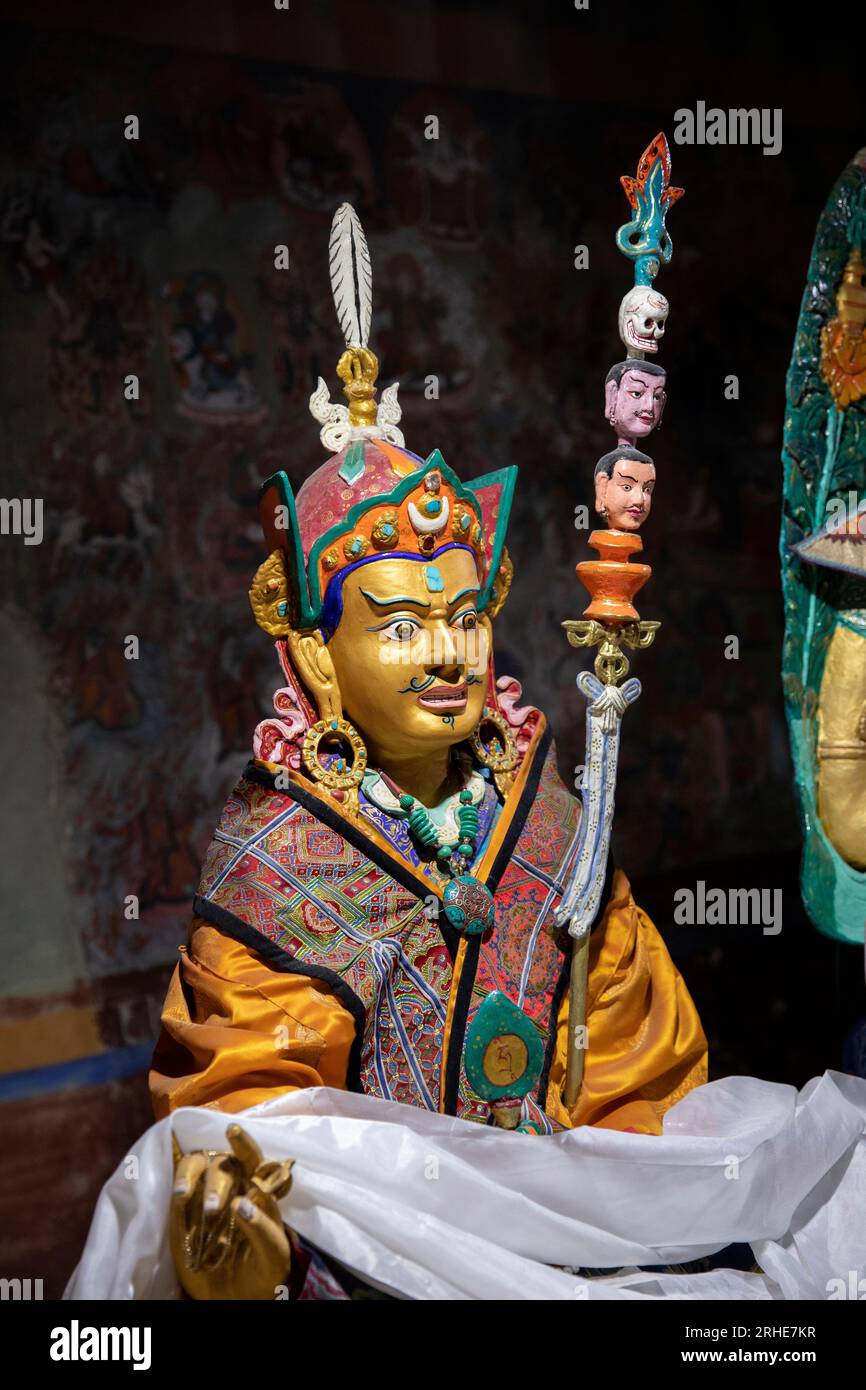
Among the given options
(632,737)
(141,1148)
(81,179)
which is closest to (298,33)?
(81,179)

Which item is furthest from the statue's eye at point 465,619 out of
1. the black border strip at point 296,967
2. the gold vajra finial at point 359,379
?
the black border strip at point 296,967

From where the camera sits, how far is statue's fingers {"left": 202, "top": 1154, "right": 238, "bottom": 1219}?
2920 mm

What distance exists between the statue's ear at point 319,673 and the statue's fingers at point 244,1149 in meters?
0.86

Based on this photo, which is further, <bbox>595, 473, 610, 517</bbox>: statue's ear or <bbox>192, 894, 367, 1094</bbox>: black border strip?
<bbox>595, 473, 610, 517</bbox>: statue's ear

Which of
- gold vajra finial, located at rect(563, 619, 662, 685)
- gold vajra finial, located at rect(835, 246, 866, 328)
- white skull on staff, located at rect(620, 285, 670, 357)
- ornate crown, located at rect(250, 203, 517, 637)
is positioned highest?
gold vajra finial, located at rect(835, 246, 866, 328)

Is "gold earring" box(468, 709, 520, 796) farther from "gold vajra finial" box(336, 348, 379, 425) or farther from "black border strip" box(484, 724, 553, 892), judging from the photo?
"gold vajra finial" box(336, 348, 379, 425)

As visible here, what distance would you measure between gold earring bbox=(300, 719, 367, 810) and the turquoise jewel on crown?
25cm

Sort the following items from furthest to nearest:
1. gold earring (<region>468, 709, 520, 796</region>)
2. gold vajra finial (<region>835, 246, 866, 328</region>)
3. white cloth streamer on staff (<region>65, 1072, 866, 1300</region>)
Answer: gold vajra finial (<region>835, 246, 866, 328</region>) → gold earring (<region>468, 709, 520, 796</region>) → white cloth streamer on staff (<region>65, 1072, 866, 1300</region>)

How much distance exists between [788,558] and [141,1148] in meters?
1.77

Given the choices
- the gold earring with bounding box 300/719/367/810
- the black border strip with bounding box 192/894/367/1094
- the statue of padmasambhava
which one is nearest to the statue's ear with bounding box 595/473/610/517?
the statue of padmasambhava

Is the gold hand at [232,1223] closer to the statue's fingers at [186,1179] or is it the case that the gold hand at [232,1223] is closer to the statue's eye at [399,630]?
the statue's fingers at [186,1179]

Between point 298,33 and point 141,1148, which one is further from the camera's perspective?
point 298,33

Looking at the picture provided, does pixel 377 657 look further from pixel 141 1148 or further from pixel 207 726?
pixel 207 726

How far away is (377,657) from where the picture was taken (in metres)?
3.45
